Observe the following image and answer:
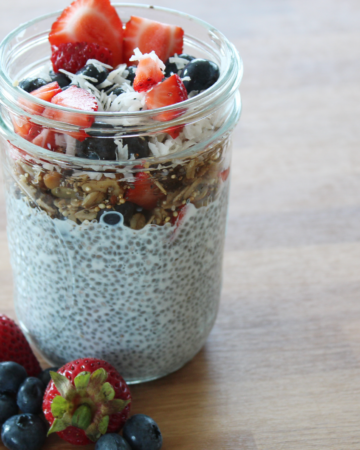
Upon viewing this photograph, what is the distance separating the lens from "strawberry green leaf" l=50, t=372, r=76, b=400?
68 cm

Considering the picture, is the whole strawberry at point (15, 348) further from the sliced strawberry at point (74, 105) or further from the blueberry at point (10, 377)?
the sliced strawberry at point (74, 105)

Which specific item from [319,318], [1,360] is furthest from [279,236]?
[1,360]

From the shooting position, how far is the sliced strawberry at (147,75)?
66cm

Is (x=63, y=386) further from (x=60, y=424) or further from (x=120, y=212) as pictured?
(x=120, y=212)

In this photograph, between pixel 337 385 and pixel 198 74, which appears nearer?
pixel 198 74

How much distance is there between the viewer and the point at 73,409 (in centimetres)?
69

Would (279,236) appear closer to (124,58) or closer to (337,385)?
(337,385)

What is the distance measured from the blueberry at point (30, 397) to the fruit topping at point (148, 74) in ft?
1.27

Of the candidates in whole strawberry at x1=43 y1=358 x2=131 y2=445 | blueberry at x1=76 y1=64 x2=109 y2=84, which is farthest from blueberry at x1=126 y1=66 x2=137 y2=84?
whole strawberry at x1=43 y1=358 x2=131 y2=445

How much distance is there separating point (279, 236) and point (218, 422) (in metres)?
0.40

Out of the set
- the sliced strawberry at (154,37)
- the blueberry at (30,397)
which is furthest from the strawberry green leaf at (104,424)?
the sliced strawberry at (154,37)

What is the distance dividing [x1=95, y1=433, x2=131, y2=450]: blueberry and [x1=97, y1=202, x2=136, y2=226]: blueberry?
252mm

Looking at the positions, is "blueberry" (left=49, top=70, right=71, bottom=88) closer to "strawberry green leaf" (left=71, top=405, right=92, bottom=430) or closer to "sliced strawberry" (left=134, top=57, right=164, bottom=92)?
"sliced strawberry" (left=134, top=57, right=164, bottom=92)

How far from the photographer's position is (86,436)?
712 millimetres
